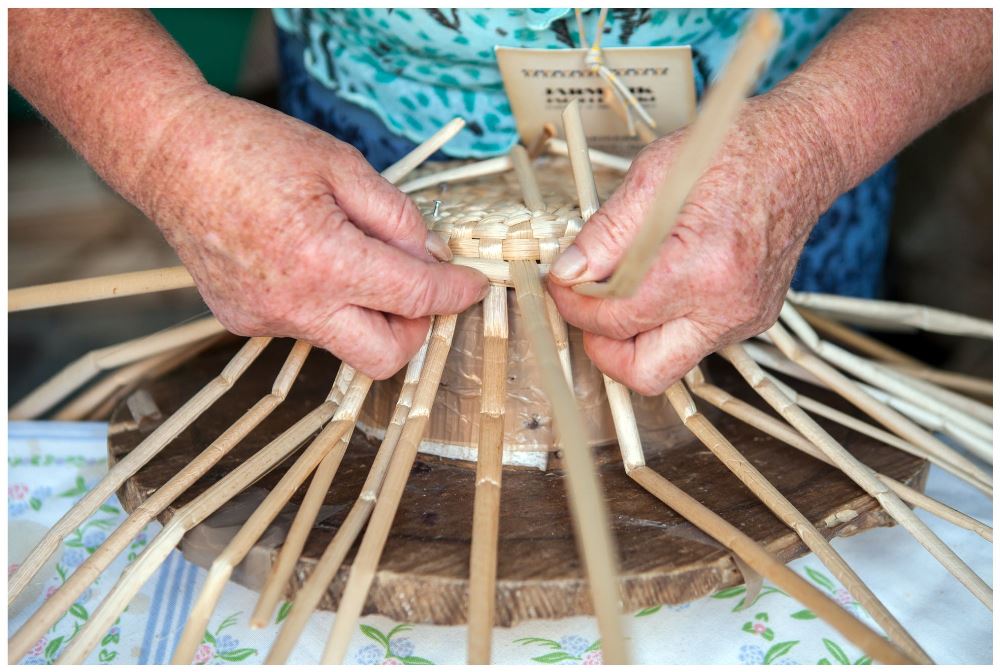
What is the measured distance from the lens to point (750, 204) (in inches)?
26.0

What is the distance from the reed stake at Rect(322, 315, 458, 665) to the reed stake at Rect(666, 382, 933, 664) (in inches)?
7.5

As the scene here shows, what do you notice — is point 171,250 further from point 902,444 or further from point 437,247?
point 902,444

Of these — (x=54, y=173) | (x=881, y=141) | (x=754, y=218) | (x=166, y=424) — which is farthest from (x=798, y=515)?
(x=54, y=173)

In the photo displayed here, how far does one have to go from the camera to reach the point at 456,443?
A: 766 millimetres

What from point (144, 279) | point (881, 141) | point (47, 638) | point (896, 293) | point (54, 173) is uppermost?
point (54, 173)

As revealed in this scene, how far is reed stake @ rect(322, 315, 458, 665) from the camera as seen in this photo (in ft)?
Answer: 1.83

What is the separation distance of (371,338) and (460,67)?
15.5 inches

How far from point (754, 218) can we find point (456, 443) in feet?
0.97

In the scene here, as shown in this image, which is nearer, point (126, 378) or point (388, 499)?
point (388, 499)

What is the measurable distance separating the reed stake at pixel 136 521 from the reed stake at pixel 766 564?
0.30 metres

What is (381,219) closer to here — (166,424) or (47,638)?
(166,424)

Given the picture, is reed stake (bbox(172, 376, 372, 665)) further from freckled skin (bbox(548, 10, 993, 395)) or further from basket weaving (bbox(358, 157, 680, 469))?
freckled skin (bbox(548, 10, 993, 395))

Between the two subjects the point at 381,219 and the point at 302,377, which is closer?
the point at 381,219

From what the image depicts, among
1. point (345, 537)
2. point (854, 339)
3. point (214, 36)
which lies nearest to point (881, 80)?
point (854, 339)
